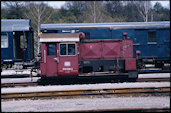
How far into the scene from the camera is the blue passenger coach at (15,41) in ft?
56.1

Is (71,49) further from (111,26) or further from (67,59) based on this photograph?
(111,26)

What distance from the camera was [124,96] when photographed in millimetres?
10758

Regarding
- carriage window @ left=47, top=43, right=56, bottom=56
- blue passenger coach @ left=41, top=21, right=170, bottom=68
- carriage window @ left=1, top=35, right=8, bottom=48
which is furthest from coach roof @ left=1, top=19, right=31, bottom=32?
carriage window @ left=47, top=43, right=56, bottom=56

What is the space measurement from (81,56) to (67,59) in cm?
100

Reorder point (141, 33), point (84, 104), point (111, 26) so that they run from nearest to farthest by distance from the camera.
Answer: point (84, 104) → point (111, 26) → point (141, 33)

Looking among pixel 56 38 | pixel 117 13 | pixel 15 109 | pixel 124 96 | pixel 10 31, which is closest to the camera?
pixel 15 109

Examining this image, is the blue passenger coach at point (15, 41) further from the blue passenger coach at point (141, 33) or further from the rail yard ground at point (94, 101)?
the rail yard ground at point (94, 101)

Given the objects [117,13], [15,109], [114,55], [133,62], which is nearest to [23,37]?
[114,55]

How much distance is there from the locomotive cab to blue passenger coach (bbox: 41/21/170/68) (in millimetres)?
3396

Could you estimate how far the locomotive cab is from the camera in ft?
47.0

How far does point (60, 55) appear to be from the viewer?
47.2 ft

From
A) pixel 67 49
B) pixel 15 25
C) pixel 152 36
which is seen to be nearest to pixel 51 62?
pixel 67 49

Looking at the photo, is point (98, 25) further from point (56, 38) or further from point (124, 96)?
point (124, 96)

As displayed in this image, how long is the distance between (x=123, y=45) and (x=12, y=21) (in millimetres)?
8440
